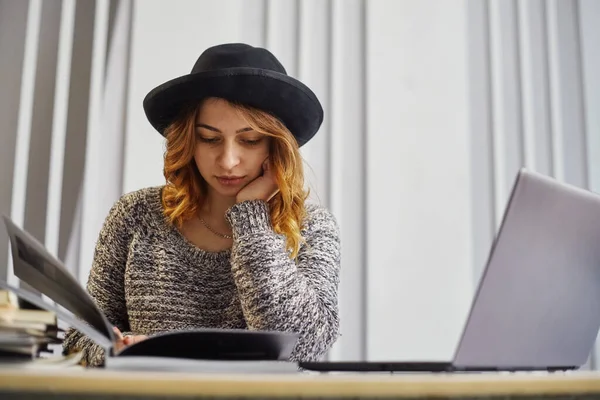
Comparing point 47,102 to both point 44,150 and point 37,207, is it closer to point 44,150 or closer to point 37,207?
point 44,150

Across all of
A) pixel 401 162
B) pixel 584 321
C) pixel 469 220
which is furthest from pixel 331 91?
pixel 584 321

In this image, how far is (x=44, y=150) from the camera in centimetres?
176

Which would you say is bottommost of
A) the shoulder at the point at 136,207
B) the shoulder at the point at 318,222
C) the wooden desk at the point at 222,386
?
the wooden desk at the point at 222,386

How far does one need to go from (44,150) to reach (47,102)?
127 millimetres

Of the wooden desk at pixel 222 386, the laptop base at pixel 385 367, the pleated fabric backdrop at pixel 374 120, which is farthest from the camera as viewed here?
the pleated fabric backdrop at pixel 374 120

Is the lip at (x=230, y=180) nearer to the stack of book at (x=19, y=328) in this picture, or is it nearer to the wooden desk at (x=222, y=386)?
the stack of book at (x=19, y=328)

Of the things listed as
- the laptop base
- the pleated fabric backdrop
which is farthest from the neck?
the laptop base

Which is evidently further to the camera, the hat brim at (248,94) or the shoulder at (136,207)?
the shoulder at (136,207)

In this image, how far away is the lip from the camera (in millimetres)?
1402

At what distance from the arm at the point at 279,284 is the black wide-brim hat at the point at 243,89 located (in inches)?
8.1

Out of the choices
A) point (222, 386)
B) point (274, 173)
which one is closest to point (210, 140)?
point (274, 173)

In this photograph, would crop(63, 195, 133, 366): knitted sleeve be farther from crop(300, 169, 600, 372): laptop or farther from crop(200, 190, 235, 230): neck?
crop(300, 169, 600, 372): laptop

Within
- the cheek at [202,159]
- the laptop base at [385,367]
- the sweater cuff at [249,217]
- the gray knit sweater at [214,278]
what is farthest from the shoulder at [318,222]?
the laptop base at [385,367]

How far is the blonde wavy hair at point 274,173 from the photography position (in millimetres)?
1361
